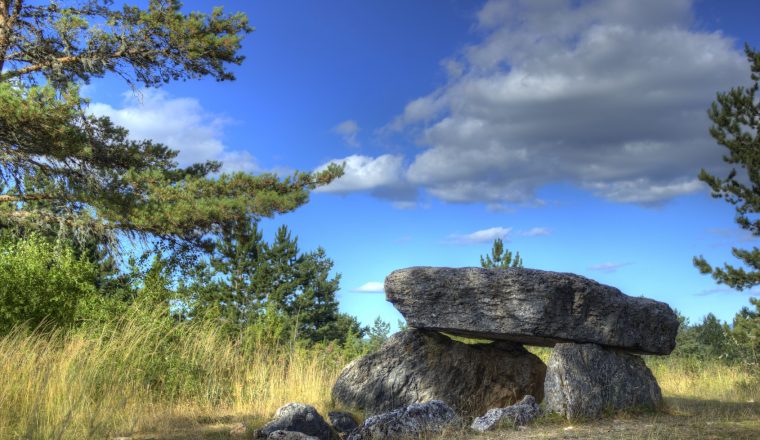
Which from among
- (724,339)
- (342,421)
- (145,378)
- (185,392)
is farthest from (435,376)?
(724,339)

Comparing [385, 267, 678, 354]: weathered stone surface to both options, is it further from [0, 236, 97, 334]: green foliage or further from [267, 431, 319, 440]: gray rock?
[0, 236, 97, 334]: green foliage

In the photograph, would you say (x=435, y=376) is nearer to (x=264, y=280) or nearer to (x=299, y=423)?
(x=299, y=423)

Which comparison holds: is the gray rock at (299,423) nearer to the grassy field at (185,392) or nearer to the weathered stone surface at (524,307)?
the grassy field at (185,392)

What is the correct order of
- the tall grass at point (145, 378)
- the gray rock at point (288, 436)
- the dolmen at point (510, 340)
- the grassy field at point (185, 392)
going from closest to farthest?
the grassy field at point (185, 392), the tall grass at point (145, 378), the gray rock at point (288, 436), the dolmen at point (510, 340)

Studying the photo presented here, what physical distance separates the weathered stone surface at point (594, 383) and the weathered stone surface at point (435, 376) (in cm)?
148

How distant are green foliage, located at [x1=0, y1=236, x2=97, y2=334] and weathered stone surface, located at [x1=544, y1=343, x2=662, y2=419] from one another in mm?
9323

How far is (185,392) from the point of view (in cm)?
1065

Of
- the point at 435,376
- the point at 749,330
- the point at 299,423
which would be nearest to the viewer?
the point at 299,423

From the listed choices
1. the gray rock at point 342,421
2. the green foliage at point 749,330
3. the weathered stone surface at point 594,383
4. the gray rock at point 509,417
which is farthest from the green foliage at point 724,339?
the gray rock at point 342,421

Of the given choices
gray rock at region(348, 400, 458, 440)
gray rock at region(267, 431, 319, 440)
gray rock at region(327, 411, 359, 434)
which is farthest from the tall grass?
gray rock at region(348, 400, 458, 440)

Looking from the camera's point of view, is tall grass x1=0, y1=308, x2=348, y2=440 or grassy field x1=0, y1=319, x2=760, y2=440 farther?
tall grass x1=0, y1=308, x2=348, y2=440

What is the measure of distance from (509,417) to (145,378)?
5996mm

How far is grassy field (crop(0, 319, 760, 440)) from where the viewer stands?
24.0ft

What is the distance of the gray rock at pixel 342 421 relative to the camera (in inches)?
353
